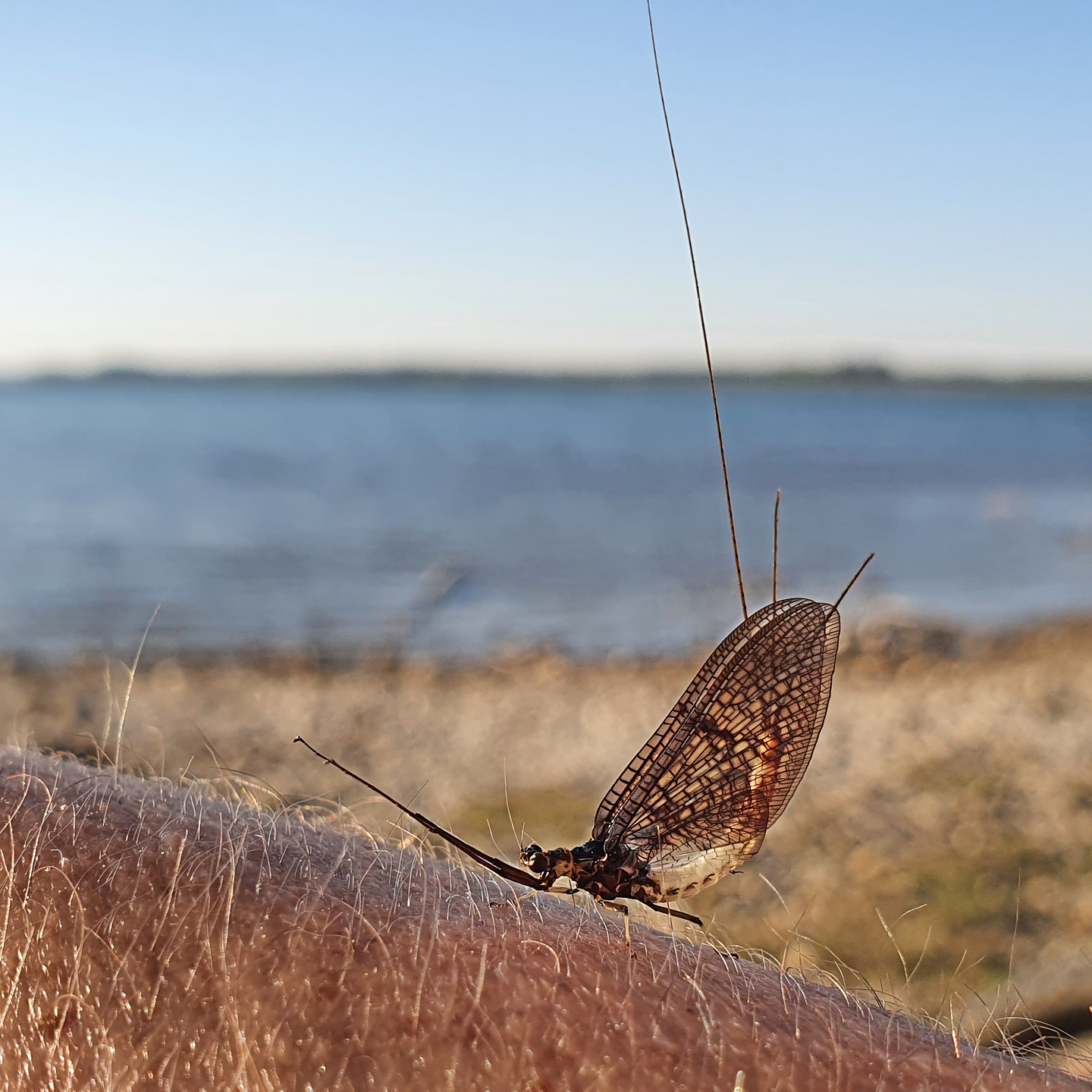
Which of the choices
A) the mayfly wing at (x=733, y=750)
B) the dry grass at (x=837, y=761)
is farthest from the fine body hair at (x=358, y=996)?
the dry grass at (x=837, y=761)

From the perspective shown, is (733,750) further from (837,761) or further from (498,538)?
(498,538)

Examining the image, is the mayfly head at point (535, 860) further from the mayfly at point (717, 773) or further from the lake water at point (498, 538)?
the lake water at point (498, 538)

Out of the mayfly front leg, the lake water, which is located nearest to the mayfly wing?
the mayfly front leg

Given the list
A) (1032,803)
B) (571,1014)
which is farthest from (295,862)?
(1032,803)

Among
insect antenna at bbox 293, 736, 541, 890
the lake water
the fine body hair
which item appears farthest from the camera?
the lake water

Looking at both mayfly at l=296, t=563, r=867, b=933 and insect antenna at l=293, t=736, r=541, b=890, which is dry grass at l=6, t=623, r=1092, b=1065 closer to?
mayfly at l=296, t=563, r=867, b=933
